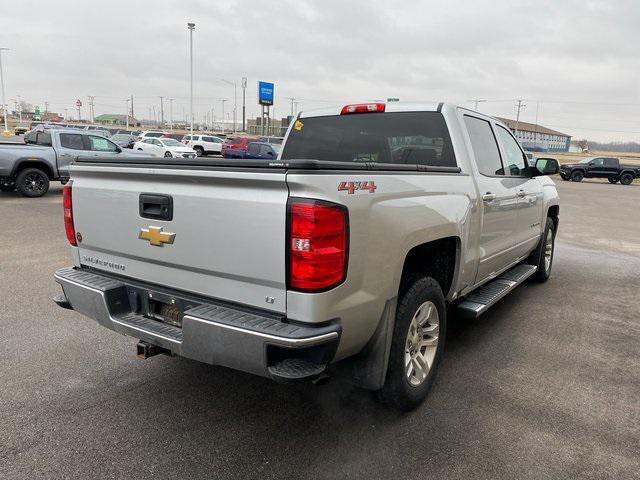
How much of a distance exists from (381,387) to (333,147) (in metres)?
2.27

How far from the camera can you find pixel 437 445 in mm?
2838

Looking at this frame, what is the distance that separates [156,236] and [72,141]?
507 inches

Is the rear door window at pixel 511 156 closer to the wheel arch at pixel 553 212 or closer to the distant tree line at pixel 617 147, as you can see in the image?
the wheel arch at pixel 553 212

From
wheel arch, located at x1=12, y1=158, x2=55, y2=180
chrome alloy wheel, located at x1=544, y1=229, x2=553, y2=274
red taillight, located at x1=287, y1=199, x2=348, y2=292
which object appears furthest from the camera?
wheel arch, located at x1=12, y1=158, x2=55, y2=180

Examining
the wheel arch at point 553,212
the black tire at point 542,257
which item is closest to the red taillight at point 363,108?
the black tire at point 542,257

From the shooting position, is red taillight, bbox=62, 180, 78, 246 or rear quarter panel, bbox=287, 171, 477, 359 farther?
red taillight, bbox=62, 180, 78, 246

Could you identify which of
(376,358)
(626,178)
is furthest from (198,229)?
(626,178)

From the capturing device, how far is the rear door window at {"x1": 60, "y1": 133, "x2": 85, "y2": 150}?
13.6 meters

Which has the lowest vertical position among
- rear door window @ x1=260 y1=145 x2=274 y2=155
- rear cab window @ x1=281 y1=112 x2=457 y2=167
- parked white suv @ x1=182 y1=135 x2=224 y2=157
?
rear cab window @ x1=281 y1=112 x2=457 y2=167

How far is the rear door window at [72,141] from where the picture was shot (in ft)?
44.5

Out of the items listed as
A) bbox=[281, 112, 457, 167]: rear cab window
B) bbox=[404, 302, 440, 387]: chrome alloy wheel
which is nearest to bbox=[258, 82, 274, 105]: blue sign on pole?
bbox=[281, 112, 457, 167]: rear cab window

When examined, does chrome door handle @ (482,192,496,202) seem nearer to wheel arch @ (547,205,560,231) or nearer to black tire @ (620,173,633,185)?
wheel arch @ (547,205,560,231)

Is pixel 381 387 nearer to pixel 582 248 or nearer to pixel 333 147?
pixel 333 147

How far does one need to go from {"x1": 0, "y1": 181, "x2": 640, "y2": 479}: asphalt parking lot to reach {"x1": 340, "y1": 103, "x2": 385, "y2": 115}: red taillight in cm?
215
